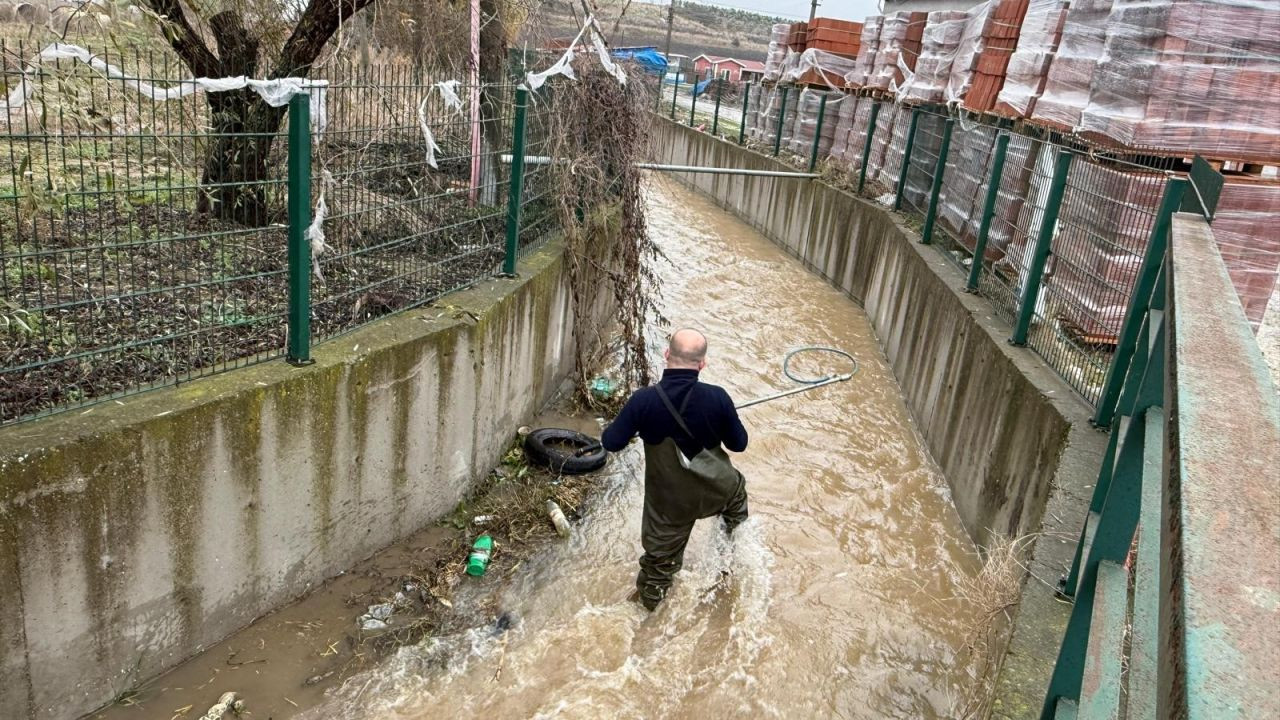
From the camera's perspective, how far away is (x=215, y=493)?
4.12 m

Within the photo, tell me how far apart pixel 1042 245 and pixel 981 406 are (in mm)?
1117

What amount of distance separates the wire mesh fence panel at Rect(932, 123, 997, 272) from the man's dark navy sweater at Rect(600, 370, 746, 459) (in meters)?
4.59

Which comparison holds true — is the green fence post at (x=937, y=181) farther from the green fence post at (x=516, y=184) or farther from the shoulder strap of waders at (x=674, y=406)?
the shoulder strap of waders at (x=674, y=406)

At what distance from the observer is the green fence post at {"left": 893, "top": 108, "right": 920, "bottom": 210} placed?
10.8m

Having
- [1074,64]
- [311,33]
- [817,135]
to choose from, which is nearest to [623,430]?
[311,33]

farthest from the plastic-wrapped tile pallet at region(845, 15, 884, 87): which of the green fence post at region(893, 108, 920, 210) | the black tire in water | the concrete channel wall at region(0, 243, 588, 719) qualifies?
the concrete channel wall at region(0, 243, 588, 719)

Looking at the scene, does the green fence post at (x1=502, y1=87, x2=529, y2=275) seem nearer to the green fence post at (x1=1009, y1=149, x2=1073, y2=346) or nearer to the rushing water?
the rushing water

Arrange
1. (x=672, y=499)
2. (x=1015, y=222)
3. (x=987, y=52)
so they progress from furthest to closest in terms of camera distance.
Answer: (x=987, y=52) < (x=1015, y=222) < (x=672, y=499)

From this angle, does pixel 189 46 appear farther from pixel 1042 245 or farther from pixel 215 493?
pixel 1042 245

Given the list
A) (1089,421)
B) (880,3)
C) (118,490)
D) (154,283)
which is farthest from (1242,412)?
(880,3)

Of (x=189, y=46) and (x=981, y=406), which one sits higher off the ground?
(x=189, y=46)

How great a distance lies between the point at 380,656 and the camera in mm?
4461

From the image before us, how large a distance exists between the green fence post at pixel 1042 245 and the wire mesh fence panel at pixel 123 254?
15.0ft

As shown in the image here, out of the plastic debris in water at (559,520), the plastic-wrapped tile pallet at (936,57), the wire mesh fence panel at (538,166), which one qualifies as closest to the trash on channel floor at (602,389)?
the wire mesh fence panel at (538,166)
